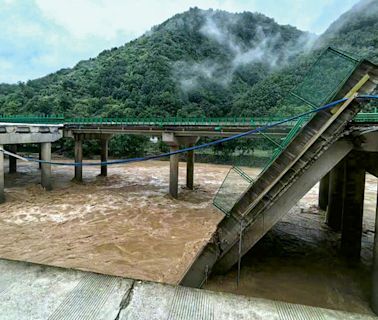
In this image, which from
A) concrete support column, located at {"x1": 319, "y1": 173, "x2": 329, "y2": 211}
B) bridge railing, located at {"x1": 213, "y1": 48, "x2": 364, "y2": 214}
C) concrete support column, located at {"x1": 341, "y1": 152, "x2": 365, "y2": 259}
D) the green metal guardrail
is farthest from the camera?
concrete support column, located at {"x1": 319, "y1": 173, "x2": 329, "y2": 211}

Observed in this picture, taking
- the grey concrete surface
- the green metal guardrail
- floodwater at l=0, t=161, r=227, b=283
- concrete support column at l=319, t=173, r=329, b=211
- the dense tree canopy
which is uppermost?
the dense tree canopy

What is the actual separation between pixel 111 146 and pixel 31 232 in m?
33.5

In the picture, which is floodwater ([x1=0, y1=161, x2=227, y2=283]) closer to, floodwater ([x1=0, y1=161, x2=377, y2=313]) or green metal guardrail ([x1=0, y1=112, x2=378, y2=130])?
floodwater ([x1=0, y1=161, x2=377, y2=313])

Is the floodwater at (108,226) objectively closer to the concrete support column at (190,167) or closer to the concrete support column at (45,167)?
the concrete support column at (45,167)

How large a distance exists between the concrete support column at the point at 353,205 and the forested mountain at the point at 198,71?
27.1 meters

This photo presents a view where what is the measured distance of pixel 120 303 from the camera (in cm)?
244

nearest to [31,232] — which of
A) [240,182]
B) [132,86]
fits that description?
[240,182]

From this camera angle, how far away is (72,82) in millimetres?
75438

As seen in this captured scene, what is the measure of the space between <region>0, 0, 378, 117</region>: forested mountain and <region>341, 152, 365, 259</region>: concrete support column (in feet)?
88.8

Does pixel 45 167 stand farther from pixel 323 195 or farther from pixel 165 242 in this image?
pixel 323 195

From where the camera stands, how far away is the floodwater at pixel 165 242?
8.35 meters

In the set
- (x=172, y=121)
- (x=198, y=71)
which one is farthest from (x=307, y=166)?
(x=198, y=71)

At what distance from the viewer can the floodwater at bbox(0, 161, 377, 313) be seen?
8.35m

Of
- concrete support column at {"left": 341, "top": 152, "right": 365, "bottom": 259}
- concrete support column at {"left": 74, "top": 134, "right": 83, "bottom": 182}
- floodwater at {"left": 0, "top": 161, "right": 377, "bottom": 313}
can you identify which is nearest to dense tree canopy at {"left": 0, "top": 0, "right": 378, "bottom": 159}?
concrete support column at {"left": 74, "top": 134, "right": 83, "bottom": 182}
